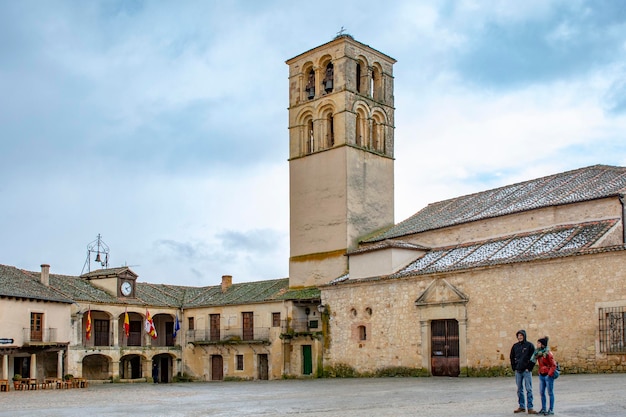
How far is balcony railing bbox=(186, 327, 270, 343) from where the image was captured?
116ft

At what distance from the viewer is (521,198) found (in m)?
28.9

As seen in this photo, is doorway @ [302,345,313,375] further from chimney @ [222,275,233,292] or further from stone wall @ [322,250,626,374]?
chimney @ [222,275,233,292]

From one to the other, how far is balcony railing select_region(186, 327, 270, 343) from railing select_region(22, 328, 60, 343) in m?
7.67

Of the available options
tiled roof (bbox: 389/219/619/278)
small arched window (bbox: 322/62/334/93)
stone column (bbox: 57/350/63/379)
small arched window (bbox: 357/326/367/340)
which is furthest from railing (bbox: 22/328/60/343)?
small arched window (bbox: 322/62/334/93)

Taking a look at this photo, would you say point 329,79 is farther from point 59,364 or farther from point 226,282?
point 59,364

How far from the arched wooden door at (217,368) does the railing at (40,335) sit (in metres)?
7.87

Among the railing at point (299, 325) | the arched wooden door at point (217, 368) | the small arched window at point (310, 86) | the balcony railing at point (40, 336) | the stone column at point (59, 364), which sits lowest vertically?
the arched wooden door at point (217, 368)

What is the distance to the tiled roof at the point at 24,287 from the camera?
1260 inches

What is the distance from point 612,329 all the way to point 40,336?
897 inches

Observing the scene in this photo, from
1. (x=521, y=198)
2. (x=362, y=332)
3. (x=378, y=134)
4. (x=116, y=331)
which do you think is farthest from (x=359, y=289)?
(x=116, y=331)

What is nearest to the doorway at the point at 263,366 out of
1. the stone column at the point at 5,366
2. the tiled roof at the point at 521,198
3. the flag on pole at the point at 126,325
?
the flag on pole at the point at 126,325

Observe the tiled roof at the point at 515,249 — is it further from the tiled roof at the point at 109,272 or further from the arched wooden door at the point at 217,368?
the tiled roof at the point at 109,272

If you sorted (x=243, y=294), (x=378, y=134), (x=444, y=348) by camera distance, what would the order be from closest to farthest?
(x=444, y=348), (x=378, y=134), (x=243, y=294)

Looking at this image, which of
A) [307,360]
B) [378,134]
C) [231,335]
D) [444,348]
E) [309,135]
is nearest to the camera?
[444,348]
